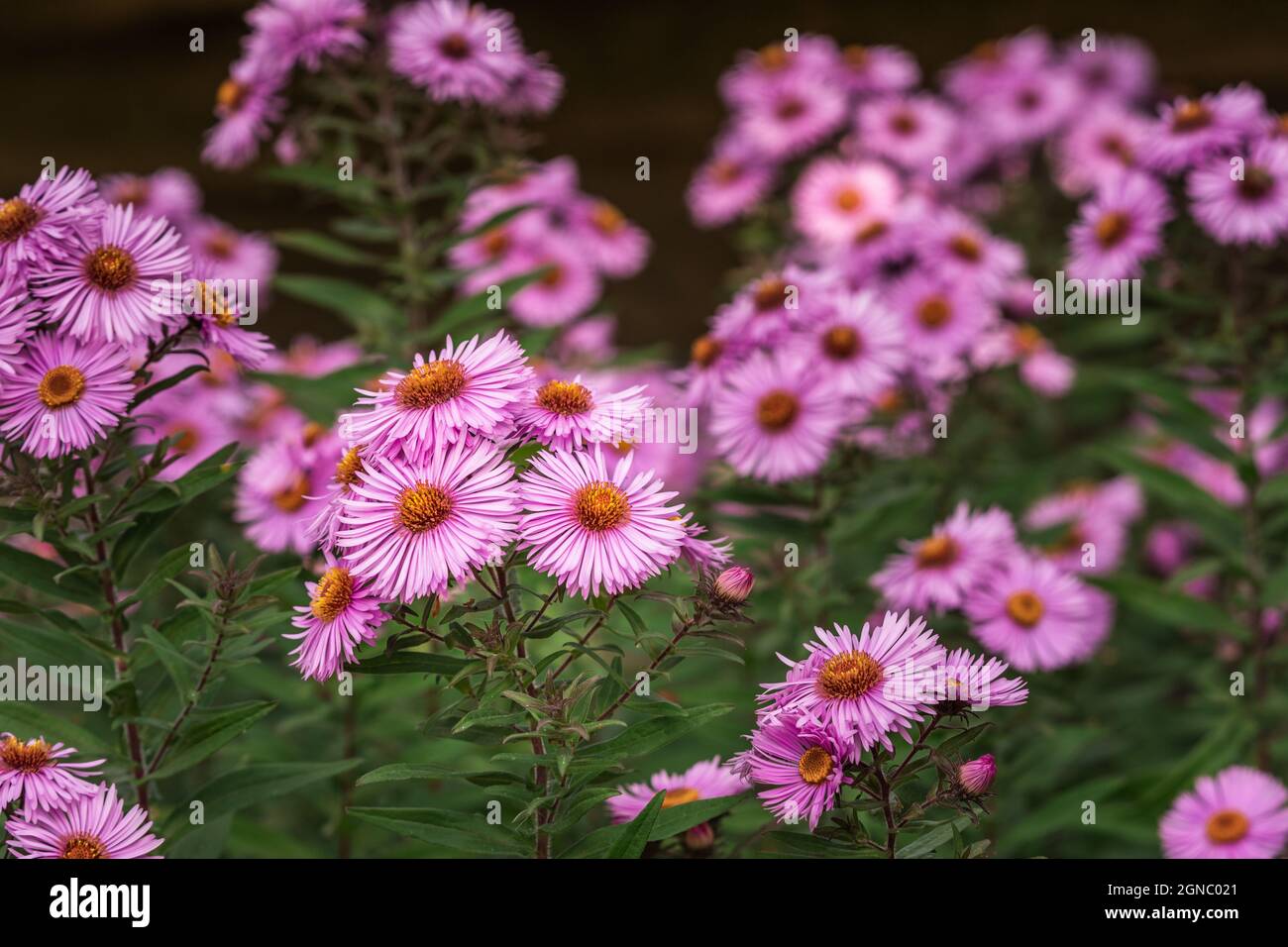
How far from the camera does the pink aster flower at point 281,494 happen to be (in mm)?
1429

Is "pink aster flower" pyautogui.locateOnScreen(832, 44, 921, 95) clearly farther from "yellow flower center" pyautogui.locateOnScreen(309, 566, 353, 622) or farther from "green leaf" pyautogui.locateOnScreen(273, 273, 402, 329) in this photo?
"yellow flower center" pyautogui.locateOnScreen(309, 566, 353, 622)

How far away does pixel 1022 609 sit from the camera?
4.88 feet

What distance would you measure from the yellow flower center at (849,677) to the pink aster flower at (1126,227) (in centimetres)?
95

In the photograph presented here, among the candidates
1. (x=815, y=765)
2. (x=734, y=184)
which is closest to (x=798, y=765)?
(x=815, y=765)

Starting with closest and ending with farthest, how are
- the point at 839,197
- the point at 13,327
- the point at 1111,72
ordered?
1. the point at 13,327
2. the point at 839,197
3. the point at 1111,72

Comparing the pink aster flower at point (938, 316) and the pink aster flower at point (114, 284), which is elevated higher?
the pink aster flower at point (938, 316)

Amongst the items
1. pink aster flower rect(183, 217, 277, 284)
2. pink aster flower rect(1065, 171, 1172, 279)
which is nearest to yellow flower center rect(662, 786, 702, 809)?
pink aster flower rect(1065, 171, 1172, 279)

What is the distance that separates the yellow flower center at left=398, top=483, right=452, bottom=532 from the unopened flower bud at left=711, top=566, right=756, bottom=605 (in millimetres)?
194

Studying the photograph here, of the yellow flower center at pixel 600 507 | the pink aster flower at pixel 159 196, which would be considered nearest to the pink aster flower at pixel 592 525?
the yellow flower center at pixel 600 507

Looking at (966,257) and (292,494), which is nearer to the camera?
(292,494)

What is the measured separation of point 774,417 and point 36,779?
84 centimetres

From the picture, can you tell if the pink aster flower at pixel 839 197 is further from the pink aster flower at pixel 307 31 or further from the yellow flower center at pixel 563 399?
the yellow flower center at pixel 563 399

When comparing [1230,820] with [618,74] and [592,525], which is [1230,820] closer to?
[592,525]
